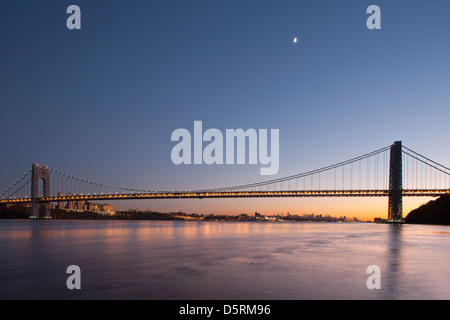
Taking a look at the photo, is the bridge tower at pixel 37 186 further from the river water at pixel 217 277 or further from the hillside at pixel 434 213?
the hillside at pixel 434 213

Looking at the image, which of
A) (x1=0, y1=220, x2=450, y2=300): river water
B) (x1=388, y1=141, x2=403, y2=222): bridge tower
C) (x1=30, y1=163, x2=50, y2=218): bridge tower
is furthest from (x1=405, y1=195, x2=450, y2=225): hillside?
(x1=30, y1=163, x2=50, y2=218): bridge tower

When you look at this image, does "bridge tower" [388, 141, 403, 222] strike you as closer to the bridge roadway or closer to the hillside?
the bridge roadway

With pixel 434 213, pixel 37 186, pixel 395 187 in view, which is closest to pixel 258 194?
pixel 395 187

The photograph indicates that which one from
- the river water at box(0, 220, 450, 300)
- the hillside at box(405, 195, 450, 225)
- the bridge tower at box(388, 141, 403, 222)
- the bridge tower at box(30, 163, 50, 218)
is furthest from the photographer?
the bridge tower at box(30, 163, 50, 218)

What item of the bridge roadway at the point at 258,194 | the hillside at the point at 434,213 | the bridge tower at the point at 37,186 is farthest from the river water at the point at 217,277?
the bridge tower at the point at 37,186
